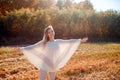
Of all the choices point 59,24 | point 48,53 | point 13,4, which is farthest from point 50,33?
point 13,4

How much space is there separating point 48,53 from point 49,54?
0.11 feet

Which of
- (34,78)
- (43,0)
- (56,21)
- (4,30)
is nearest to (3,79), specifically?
(34,78)

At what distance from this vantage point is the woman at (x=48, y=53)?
22.3 ft

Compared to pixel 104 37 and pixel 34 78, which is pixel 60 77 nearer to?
pixel 34 78

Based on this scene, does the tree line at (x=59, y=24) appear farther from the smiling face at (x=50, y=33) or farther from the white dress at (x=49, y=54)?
the smiling face at (x=50, y=33)

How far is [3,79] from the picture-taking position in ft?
30.0

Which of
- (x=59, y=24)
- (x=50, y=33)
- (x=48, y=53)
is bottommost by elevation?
(x=59, y=24)

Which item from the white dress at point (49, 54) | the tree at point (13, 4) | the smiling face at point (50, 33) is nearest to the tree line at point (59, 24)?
the tree at point (13, 4)

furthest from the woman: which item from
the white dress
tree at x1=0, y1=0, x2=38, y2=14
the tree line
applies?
tree at x1=0, y1=0, x2=38, y2=14

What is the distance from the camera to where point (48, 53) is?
6.84 meters

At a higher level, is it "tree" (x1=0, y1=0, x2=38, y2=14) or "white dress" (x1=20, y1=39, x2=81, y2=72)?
"tree" (x1=0, y1=0, x2=38, y2=14)

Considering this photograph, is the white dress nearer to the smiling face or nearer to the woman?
the woman

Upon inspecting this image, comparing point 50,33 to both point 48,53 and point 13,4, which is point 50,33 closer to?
point 48,53

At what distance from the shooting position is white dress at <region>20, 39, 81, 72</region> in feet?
22.4
